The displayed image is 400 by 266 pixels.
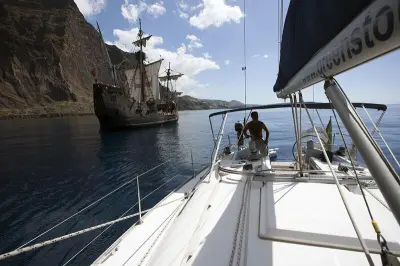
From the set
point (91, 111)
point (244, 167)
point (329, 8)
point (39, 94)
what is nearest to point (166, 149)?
Result: point (244, 167)

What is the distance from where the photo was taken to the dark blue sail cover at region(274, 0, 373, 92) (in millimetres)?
1357

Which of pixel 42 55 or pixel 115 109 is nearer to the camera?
pixel 115 109

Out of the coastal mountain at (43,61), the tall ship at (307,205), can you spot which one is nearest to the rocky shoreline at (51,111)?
the coastal mountain at (43,61)

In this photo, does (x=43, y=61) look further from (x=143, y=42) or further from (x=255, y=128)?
(x=255, y=128)

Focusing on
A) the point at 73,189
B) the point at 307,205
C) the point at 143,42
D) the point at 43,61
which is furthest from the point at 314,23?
the point at 43,61

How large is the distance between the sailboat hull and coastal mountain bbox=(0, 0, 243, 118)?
29.2 m

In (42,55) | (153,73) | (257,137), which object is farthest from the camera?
(42,55)

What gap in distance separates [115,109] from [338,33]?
35.8 meters

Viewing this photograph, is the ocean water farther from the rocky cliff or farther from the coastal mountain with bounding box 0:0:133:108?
the coastal mountain with bounding box 0:0:133:108

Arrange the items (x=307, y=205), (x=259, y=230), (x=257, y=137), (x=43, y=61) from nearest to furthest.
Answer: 1. (x=259, y=230)
2. (x=307, y=205)
3. (x=257, y=137)
4. (x=43, y=61)

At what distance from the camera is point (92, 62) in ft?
350

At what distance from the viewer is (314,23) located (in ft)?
6.27

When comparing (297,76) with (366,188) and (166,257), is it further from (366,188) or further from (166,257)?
(166,257)

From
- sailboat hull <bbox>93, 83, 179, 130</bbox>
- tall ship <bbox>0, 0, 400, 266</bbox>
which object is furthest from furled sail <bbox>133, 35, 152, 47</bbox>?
tall ship <bbox>0, 0, 400, 266</bbox>
